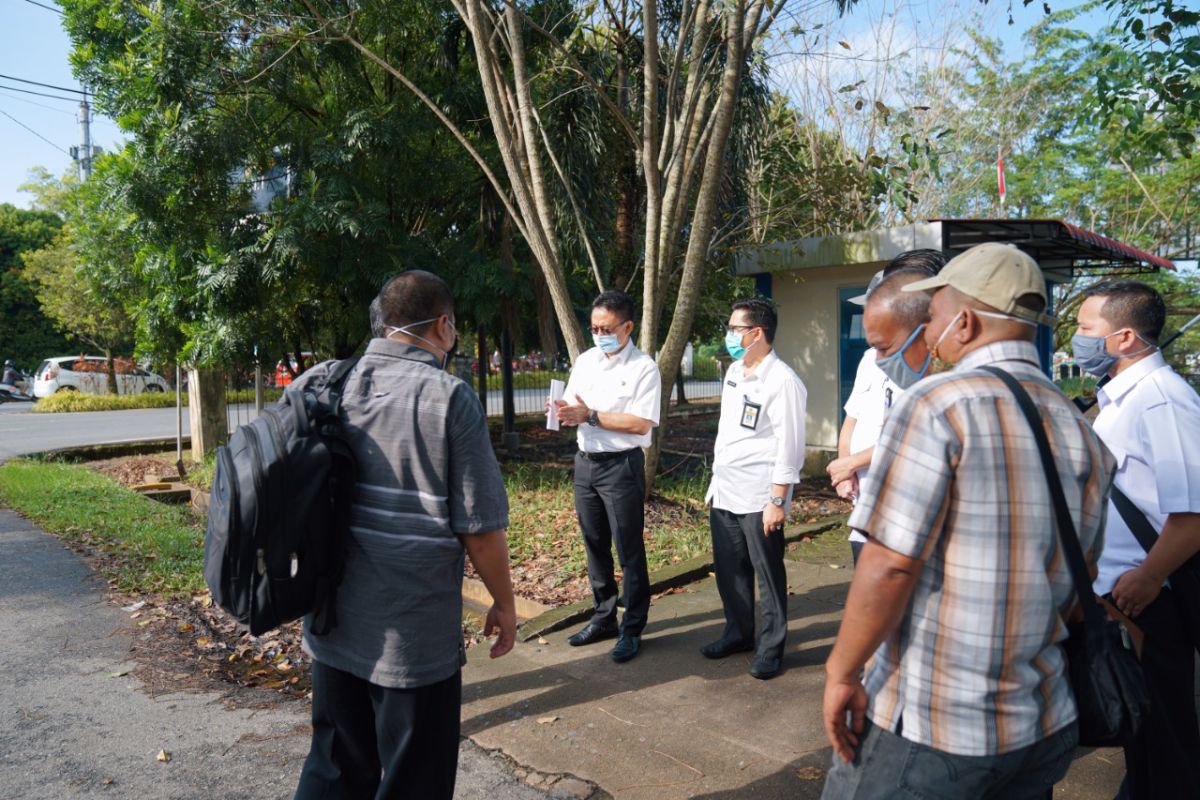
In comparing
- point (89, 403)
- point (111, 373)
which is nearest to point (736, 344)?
point (89, 403)

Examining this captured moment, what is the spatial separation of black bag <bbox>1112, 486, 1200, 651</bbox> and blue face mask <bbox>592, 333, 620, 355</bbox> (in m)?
2.61

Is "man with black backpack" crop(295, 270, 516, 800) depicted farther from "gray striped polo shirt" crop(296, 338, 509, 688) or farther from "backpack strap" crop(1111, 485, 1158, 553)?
"backpack strap" crop(1111, 485, 1158, 553)

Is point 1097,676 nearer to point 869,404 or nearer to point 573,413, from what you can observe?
point 869,404

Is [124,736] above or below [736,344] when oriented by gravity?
below

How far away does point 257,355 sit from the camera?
9.77 m

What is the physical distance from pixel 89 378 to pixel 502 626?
3239 cm

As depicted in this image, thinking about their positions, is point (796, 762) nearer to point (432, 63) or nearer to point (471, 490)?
point (471, 490)

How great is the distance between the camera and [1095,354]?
121 inches

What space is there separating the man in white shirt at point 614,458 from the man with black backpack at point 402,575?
82.9 inches

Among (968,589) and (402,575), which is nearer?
(968,589)

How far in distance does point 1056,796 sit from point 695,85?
6.36 m

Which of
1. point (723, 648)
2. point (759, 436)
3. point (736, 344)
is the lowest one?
point (723, 648)

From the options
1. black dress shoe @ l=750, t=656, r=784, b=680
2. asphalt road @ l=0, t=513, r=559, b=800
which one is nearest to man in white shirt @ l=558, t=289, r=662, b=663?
black dress shoe @ l=750, t=656, r=784, b=680

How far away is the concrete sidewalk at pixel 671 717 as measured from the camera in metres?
3.43
